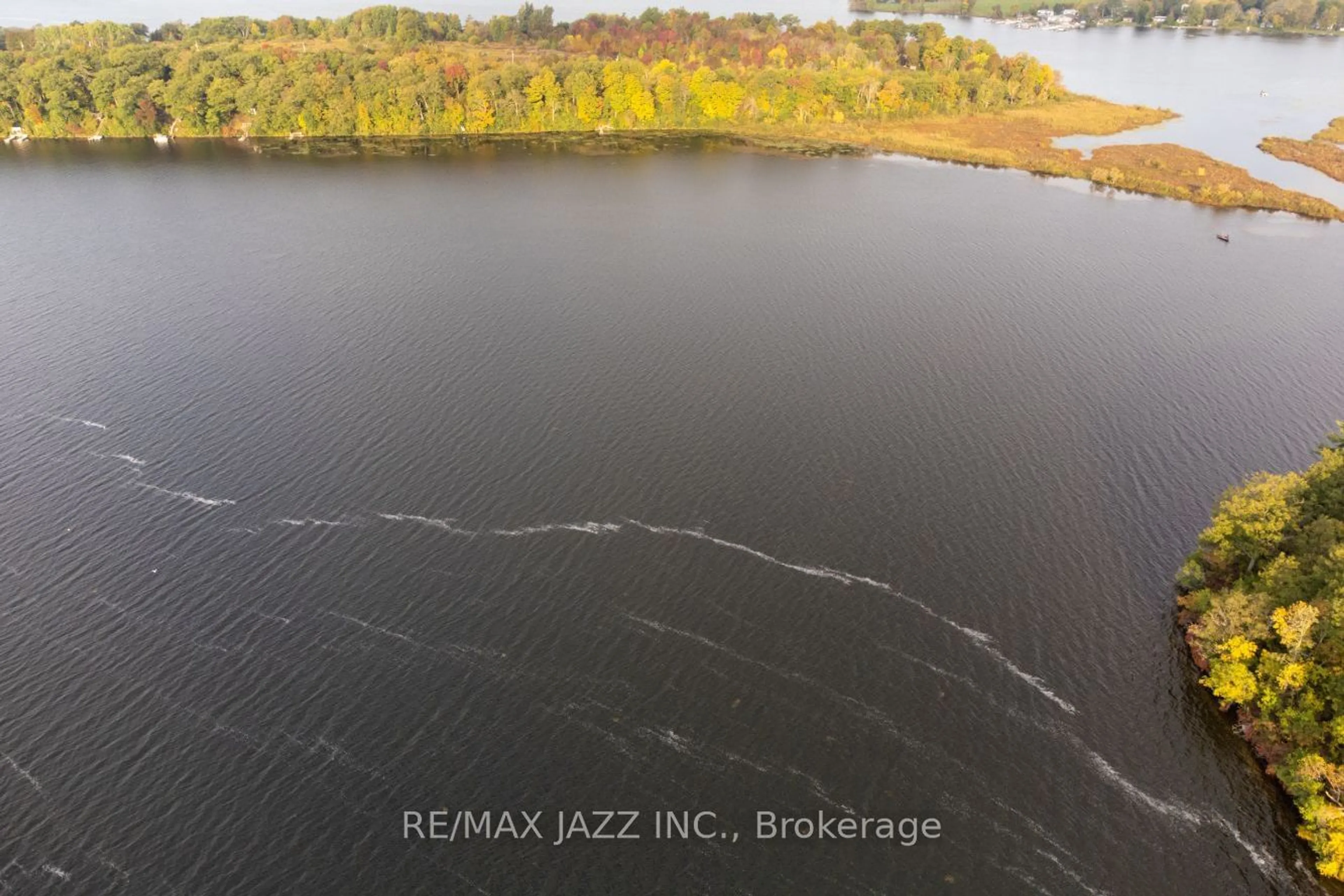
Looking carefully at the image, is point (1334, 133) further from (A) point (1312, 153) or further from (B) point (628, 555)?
(B) point (628, 555)

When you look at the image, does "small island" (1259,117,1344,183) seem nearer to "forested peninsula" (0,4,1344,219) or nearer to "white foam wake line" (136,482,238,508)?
"forested peninsula" (0,4,1344,219)

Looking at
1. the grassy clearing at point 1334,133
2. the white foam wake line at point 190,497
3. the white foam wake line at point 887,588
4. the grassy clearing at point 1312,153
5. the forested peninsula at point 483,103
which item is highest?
the forested peninsula at point 483,103

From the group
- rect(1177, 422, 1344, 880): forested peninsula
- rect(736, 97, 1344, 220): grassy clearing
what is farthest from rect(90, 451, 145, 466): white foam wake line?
rect(736, 97, 1344, 220): grassy clearing

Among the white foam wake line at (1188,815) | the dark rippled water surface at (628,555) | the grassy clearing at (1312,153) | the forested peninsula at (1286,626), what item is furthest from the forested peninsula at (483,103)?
the white foam wake line at (1188,815)

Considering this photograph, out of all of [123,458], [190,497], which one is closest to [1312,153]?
[190,497]

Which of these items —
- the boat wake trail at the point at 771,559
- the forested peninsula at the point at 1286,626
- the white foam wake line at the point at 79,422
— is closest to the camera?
the forested peninsula at the point at 1286,626

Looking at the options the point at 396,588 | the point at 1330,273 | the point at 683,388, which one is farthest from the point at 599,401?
the point at 1330,273

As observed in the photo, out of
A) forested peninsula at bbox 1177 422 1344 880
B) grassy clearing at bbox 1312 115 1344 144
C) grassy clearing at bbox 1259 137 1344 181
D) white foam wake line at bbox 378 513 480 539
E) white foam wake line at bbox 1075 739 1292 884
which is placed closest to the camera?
white foam wake line at bbox 1075 739 1292 884

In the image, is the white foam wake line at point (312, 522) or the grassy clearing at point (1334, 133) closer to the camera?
the white foam wake line at point (312, 522)

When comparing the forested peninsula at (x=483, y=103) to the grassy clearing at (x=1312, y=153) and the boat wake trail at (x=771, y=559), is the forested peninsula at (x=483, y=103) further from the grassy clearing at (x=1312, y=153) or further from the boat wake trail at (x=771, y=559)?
the boat wake trail at (x=771, y=559)
